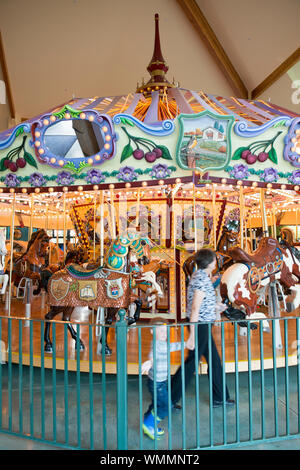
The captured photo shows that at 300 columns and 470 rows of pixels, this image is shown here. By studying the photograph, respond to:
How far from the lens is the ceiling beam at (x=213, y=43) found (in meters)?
12.6

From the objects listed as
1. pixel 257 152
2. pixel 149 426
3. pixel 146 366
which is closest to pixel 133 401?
pixel 149 426

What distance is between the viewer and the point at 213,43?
42.4 feet

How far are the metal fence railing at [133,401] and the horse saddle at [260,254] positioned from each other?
3.28 feet

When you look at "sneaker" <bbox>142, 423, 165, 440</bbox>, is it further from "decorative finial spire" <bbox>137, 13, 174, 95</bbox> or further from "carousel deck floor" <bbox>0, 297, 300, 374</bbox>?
"decorative finial spire" <bbox>137, 13, 174, 95</bbox>

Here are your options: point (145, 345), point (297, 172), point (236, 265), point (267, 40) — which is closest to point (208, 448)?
point (145, 345)

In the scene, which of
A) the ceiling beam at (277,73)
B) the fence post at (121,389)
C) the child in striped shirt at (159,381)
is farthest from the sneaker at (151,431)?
the ceiling beam at (277,73)

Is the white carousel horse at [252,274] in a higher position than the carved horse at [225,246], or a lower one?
lower

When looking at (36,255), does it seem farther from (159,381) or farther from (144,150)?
(159,381)

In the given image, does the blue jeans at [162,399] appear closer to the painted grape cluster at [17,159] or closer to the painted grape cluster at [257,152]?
the painted grape cluster at [257,152]

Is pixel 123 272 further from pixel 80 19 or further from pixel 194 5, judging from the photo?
pixel 194 5

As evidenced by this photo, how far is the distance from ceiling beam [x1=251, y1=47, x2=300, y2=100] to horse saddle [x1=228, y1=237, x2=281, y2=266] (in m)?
7.24

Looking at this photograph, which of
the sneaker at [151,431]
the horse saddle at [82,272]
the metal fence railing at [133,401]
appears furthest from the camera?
the horse saddle at [82,272]

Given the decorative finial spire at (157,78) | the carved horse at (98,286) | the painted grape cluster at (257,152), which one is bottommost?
the carved horse at (98,286)

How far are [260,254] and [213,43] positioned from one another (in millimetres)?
10373
